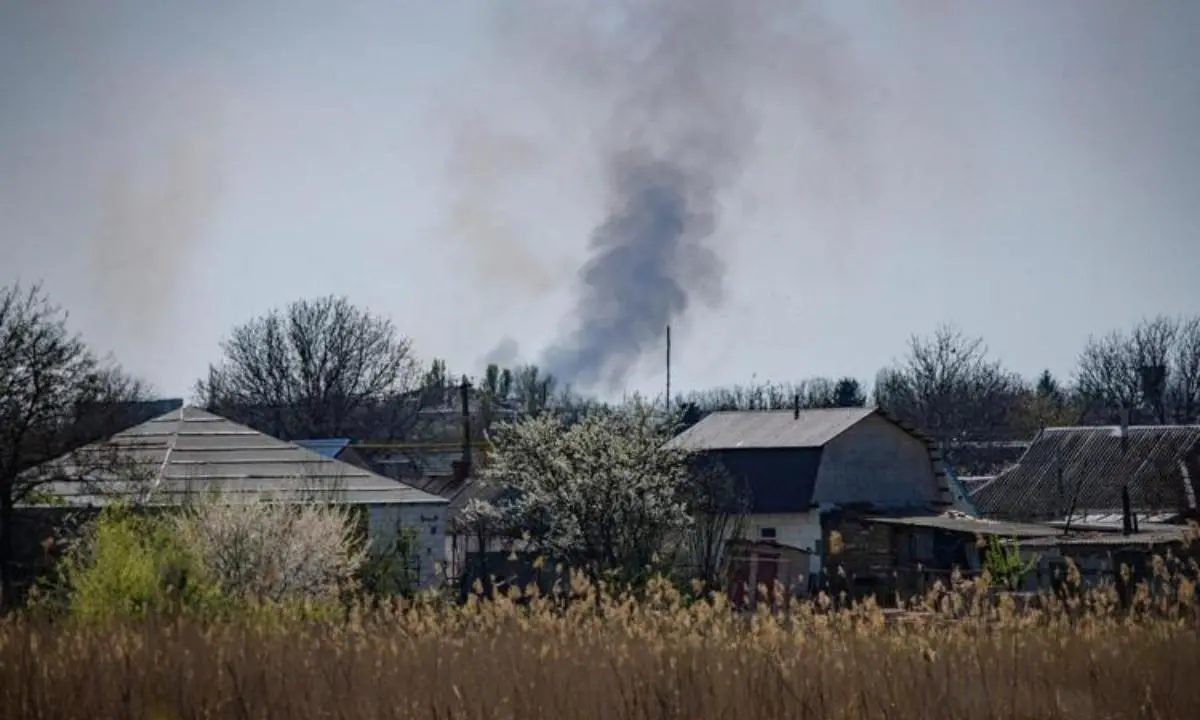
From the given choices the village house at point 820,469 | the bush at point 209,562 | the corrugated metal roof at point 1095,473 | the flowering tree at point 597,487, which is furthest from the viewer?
the corrugated metal roof at point 1095,473

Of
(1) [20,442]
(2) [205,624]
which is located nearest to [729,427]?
(1) [20,442]

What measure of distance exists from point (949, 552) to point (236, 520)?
1201 inches

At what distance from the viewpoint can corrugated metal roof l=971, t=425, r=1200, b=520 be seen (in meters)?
58.0

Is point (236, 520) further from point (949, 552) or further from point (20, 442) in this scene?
point (949, 552)

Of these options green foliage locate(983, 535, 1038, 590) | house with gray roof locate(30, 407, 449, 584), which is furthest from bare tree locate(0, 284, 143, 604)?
green foliage locate(983, 535, 1038, 590)

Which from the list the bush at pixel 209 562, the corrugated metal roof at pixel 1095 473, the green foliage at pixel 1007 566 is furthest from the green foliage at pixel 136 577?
the corrugated metal roof at pixel 1095 473

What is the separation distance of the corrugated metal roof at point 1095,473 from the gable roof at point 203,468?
2933 cm

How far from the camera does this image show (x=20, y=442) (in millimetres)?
35219

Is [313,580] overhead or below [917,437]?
below

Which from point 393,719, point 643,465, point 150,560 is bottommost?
point 393,719

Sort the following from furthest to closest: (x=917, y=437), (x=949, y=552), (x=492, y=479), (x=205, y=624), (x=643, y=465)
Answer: (x=917, y=437)
(x=949, y=552)
(x=492, y=479)
(x=643, y=465)
(x=205, y=624)

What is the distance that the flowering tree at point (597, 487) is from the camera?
35438mm

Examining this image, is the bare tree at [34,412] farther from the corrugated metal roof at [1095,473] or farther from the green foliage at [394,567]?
the corrugated metal roof at [1095,473]

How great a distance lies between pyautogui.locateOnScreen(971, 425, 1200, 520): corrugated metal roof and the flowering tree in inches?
954
